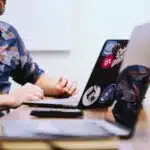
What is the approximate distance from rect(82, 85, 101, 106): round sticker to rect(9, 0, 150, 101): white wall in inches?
61.8

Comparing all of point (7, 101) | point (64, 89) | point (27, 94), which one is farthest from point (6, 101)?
point (64, 89)

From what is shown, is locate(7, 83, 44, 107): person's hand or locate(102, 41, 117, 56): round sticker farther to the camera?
locate(7, 83, 44, 107): person's hand

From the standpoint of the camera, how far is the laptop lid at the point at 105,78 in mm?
1120

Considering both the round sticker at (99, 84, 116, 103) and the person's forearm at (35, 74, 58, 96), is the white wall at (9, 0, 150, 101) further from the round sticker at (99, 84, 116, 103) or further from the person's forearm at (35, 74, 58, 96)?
the round sticker at (99, 84, 116, 103)

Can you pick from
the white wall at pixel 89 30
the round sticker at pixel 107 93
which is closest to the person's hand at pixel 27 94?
the round sticker at pixel 107 93

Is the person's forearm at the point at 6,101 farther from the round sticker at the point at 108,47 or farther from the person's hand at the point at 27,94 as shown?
the round sticker at the point at 108,47

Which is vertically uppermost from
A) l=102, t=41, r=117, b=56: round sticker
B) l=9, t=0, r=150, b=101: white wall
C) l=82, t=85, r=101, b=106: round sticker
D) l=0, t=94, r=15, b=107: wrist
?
l=102, t=41, r=117, b=56: round sticker

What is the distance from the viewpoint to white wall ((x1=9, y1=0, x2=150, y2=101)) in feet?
8.86

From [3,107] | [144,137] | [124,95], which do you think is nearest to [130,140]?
[144,137]

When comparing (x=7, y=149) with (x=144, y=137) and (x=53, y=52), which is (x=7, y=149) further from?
(x=53, y=52)

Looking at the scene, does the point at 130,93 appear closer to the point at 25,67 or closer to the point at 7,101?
the point at 7,101

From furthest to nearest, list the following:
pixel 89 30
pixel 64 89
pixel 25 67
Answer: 1. pixel 89 30
2. pixel 25 67
3. pixel 64 89

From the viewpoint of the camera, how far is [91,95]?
113 centimetres

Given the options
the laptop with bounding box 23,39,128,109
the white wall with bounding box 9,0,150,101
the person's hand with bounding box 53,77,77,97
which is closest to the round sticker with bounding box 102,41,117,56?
the laptop with bounding box 23,39,128,109
